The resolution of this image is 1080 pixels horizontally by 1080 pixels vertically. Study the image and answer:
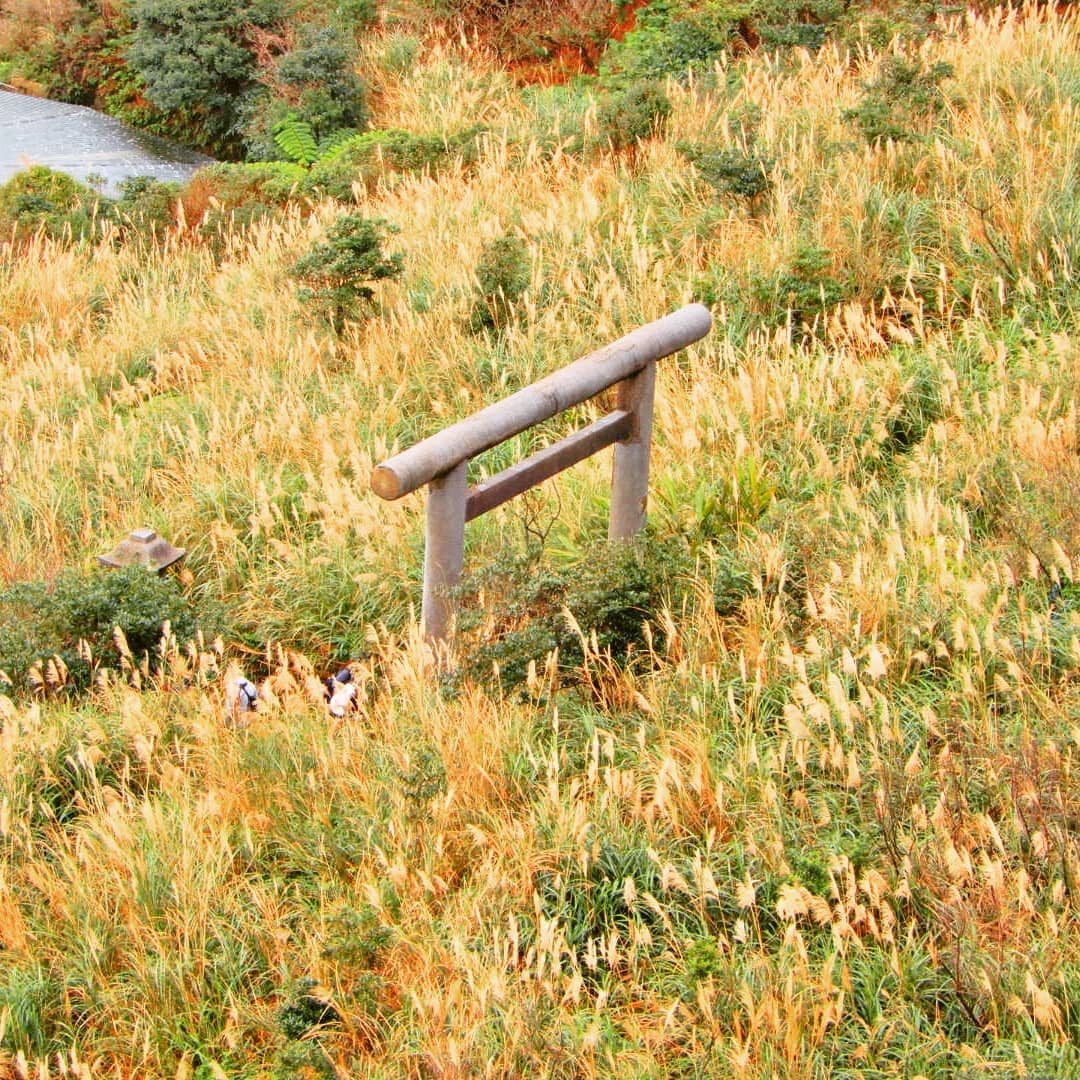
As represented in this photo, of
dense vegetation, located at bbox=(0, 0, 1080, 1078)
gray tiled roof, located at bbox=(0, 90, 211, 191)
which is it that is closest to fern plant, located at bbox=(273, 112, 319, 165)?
gray tiled roof, located at bbox=(0, 90, 211, 191)

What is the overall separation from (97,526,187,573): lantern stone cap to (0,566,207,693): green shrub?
0.35m

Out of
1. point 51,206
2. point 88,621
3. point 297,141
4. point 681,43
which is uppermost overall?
point 681,43

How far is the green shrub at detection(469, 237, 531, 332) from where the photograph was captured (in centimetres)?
731

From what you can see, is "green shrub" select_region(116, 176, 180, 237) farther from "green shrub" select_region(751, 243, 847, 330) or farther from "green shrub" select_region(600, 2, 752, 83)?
"green shrub" select_region(751, 243, 847, 330)

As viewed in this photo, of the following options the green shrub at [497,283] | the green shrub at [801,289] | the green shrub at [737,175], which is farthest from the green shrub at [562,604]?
the green shrub at [737,175]

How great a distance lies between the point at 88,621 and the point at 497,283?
9.67 feet

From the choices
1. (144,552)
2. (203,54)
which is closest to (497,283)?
(144,552)

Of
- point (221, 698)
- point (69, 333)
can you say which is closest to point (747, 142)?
point (69, 333)

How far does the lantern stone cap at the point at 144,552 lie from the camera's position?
19.6 ft

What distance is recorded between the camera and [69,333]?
353 inches

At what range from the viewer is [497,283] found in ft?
24.2

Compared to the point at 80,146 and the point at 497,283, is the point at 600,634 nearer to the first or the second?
the point at 497,283

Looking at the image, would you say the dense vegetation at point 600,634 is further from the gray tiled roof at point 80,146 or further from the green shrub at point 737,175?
the gray tiled roof at point 80,146

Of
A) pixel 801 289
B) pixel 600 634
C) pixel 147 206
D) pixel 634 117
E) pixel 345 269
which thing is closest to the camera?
pixel 600 634
